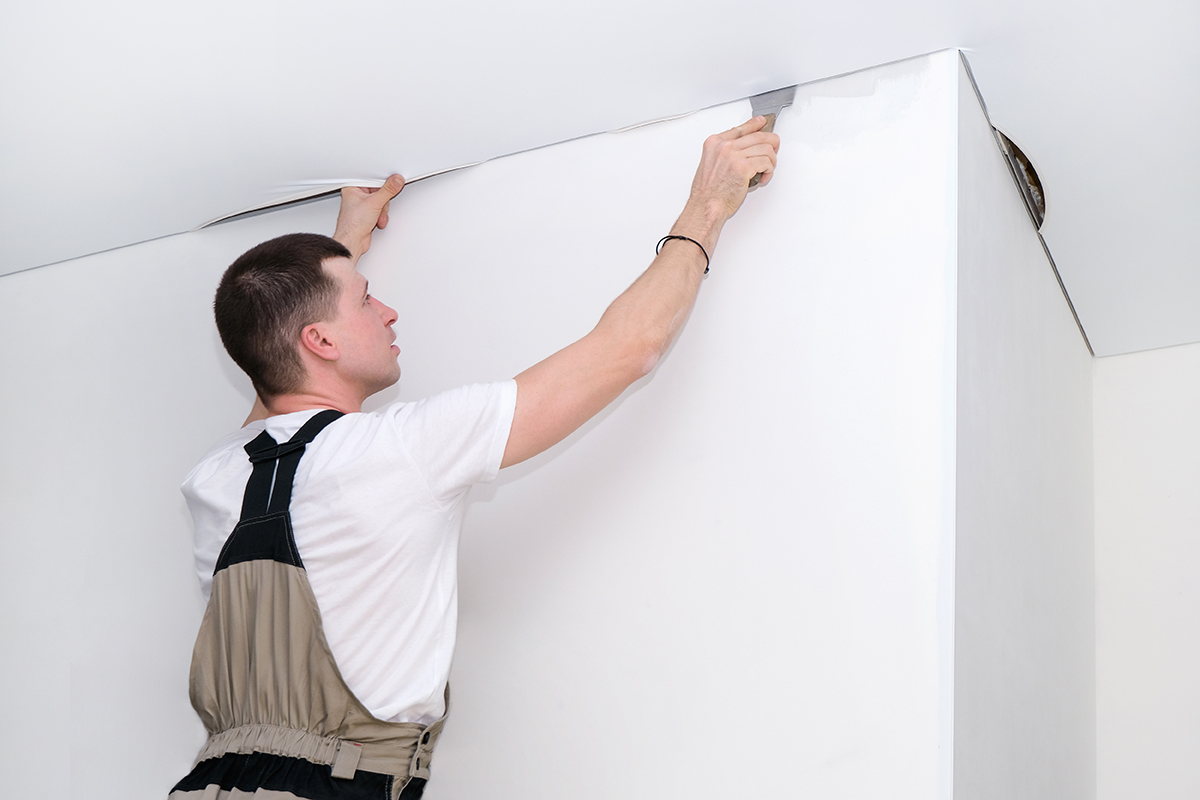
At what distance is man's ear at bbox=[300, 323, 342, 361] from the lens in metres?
1.70

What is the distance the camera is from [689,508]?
1.70 meters

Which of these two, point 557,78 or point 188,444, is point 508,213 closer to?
point 557,78

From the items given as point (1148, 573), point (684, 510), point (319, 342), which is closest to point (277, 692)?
point (319, 342)

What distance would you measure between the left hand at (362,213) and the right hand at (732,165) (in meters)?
0.77

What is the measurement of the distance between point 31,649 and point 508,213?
1.56 metres

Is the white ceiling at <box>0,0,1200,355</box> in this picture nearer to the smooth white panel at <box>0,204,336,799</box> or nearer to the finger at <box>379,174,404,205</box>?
the finger at <box>379,174,404,205</box>

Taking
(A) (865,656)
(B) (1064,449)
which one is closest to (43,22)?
(A) (865,656)

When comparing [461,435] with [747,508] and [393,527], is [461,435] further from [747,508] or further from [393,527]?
[747,508]

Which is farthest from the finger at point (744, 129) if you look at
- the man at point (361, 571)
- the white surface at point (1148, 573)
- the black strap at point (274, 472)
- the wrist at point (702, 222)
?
the white surface at point (1148, 573)

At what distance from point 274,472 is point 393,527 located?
237 mm

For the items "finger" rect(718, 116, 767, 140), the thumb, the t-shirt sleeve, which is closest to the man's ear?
the t-shirt sleeve

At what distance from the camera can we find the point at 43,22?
1.70 m

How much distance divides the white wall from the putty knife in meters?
0.03

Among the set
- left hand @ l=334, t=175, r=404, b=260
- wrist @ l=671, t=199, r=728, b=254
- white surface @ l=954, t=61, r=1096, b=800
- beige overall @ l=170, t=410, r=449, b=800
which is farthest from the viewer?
left hand @ l=334, t=175, r=404, b=260
